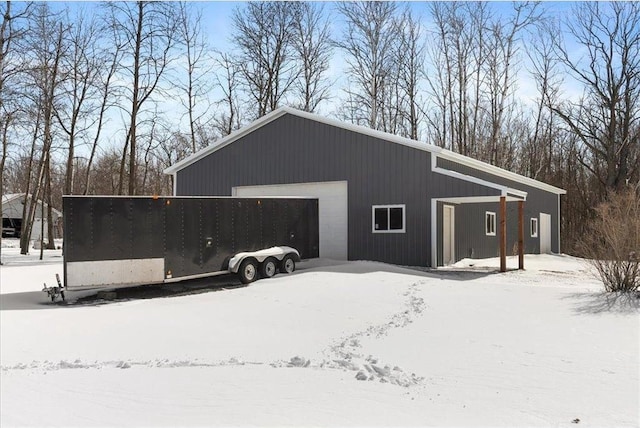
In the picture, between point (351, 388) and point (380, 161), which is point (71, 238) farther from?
point (380, 161)

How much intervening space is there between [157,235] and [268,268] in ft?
11.5

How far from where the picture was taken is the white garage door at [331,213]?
18.5 m

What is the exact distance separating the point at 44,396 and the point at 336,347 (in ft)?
11.6

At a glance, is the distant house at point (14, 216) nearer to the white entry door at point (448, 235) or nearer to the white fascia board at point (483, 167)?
the white fascia board at point (483, 167)

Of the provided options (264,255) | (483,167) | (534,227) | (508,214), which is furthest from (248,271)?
(534,227)

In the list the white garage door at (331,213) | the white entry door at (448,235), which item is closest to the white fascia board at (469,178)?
the white entry door at (448,235)

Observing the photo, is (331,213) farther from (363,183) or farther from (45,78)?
(45,78)

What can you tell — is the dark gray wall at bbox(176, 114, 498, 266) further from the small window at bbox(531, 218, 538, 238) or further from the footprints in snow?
the small window at bbox(531, 218, 538, 238)

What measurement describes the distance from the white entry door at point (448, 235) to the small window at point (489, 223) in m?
3.93

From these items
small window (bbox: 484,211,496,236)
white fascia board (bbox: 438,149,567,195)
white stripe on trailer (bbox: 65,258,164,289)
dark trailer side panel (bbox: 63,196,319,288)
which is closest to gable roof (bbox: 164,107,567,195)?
white fascia board (bbox: 438,149,567,195)

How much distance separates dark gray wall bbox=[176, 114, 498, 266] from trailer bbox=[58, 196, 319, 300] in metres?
2.97

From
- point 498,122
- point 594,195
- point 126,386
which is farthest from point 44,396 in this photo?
point 594,195

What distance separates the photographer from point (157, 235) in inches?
495

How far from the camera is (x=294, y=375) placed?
5.88 metres
